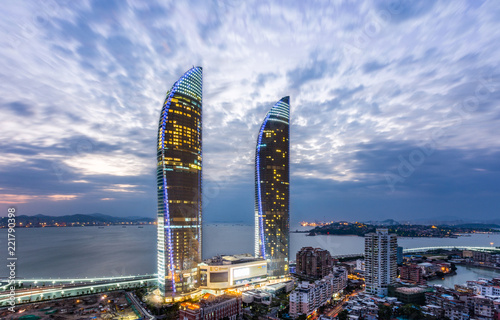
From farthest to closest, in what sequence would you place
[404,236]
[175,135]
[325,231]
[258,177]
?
[325,231]
[404,236]
[258,177]
[175,135]

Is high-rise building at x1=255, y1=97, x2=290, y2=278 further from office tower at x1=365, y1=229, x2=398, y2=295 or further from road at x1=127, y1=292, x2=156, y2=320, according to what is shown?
road at x1=127, y1=292, x2=156, y2=320

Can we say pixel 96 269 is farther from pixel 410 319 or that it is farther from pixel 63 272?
pixel 410 319

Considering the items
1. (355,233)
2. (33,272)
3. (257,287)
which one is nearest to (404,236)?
(355,233)

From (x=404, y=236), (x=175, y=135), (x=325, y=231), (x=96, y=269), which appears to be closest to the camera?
(x=175, y=135)

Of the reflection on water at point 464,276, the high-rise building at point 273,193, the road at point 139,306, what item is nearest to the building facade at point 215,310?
the road at point 139,306

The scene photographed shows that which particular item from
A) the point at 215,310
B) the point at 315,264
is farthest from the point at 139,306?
the point at 315,264
